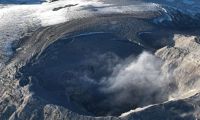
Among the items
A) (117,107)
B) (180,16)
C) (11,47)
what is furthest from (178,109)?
(180,16)

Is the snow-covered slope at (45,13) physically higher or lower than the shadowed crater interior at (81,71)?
higher

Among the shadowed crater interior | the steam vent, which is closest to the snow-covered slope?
the steam vent

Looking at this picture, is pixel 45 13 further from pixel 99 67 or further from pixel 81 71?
pixel 81 71

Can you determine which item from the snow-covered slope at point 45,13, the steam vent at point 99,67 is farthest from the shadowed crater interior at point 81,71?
the snow-covered slope at point 45,13

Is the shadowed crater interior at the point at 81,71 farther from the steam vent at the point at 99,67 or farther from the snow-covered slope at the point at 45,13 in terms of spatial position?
the snow-covered slope at the point at 45,13

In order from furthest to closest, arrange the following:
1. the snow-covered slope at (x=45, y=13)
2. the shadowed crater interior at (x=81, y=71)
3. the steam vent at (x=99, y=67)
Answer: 1. the snow-covered slope at (x=45, y=13)
2. the shadowed crater interior at (x=81, y=71)
3. the steam vent at (x=99, y=67)

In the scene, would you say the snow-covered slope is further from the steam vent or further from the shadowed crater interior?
the shadowed crater interior

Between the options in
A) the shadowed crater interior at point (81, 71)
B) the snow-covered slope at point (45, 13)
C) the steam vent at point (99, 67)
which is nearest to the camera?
the steam vent at point (99, 67)
